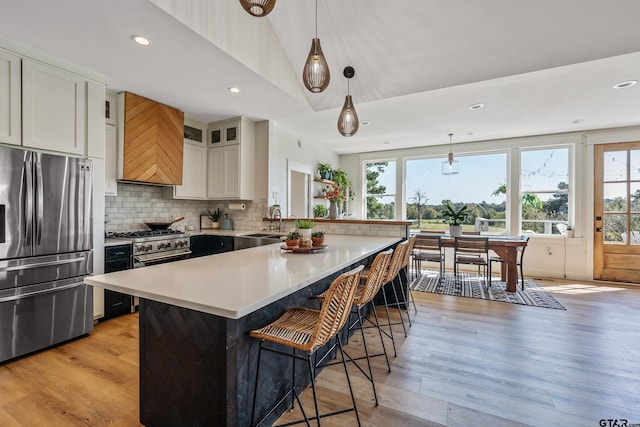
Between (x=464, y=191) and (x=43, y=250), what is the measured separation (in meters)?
6.55

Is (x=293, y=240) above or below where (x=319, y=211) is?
below

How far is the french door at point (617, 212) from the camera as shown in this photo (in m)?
4.72

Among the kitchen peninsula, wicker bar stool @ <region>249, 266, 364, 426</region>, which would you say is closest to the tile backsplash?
the kitchen peninsula

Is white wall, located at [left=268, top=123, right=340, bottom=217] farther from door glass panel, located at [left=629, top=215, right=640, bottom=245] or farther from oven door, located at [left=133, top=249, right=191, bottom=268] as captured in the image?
door glass panel, located at [left=629, top=215, right=640, bottom=245]

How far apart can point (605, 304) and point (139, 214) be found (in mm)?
6155

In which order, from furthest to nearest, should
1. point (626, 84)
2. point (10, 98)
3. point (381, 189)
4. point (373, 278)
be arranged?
point (381, 189) < point (626, 84) < point (10, 98) < point (373, 278)

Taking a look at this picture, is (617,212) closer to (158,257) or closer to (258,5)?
(258,5)

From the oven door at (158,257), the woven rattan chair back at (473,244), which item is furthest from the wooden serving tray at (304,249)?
the woven rattan chair back at (473,244)

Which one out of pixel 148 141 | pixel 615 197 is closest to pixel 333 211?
pixel 148 141

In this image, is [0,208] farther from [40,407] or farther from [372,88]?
[372,88]

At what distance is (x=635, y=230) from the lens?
473 cm

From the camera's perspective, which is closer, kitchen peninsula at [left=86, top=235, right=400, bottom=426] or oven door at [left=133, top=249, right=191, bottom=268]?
kitchen peninsula at [left=86, top=235, right=400, bottom=426]

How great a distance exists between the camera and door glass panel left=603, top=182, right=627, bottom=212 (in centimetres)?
478

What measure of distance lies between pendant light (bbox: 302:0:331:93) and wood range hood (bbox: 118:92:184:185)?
8.31 feet
